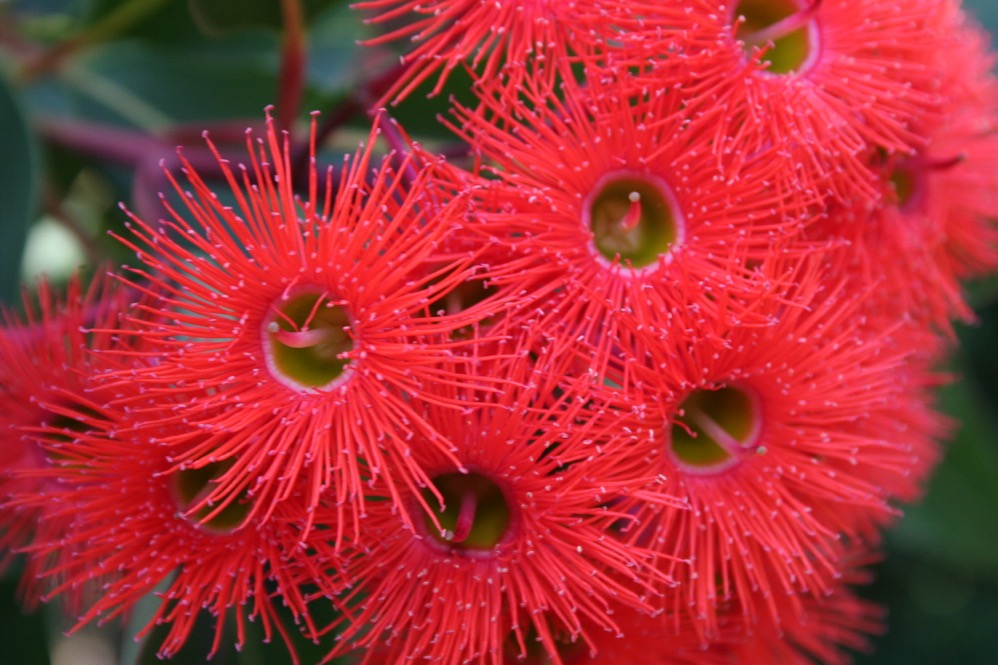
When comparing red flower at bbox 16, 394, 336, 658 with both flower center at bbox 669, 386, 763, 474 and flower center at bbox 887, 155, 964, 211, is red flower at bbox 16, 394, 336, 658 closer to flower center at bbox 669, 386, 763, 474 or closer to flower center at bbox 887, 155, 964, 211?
flower center at bbox 669, 386, 763, 474

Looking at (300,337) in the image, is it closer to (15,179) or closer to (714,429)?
(714,429)

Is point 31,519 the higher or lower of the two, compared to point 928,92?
lower

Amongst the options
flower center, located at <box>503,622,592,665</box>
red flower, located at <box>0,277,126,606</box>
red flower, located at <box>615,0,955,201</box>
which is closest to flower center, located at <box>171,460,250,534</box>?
red flower, located at <box>0,277,126,606</box>

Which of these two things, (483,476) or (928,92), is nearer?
(483,476)

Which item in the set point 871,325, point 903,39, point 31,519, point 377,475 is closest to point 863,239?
point 871,325

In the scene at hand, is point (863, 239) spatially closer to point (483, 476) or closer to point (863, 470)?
point (863, 470)

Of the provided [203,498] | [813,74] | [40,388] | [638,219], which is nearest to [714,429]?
[638,219]
